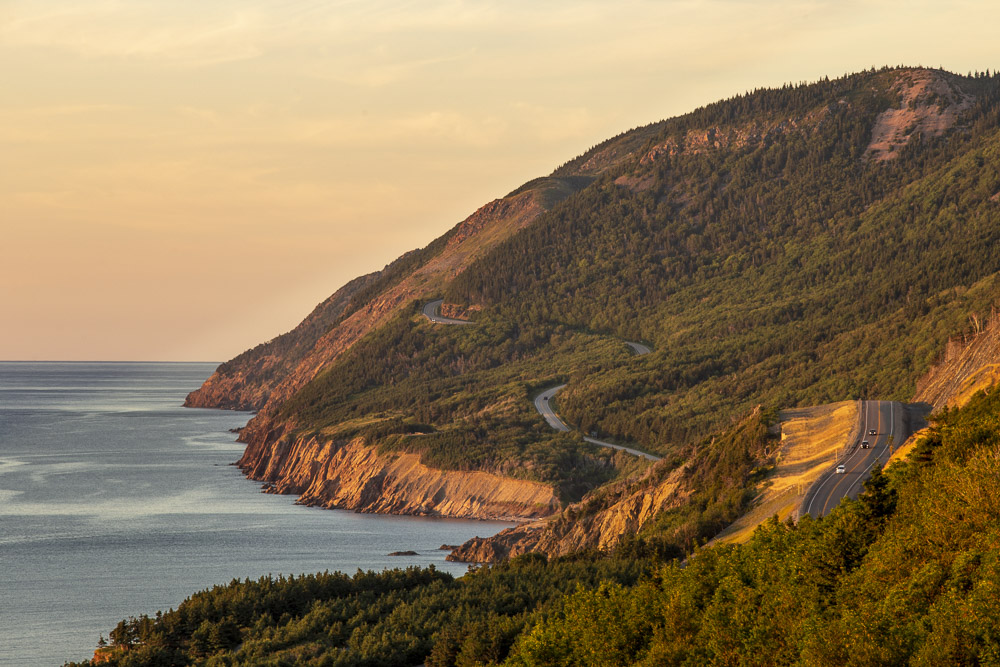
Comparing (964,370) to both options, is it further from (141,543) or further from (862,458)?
(141,543)

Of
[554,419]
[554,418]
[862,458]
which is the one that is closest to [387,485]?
[554,419]

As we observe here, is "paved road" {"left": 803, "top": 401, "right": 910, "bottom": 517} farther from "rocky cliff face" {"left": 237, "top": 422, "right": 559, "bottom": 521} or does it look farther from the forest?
"rocky cliff face" {"left": 237, "top": 422, "right": 559, "bottom": 521}

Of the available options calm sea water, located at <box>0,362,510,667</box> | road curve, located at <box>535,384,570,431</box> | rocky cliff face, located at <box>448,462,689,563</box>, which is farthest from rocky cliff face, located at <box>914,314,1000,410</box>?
road curve, located at <box>535,384,570,431</box>

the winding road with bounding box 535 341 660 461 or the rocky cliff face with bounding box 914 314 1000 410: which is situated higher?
the rocky cliff face with bounding box 914 314 1000 410

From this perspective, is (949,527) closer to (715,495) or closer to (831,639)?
(831,639)

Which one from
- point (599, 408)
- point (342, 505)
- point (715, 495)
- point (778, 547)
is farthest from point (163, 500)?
point (778, 547)
